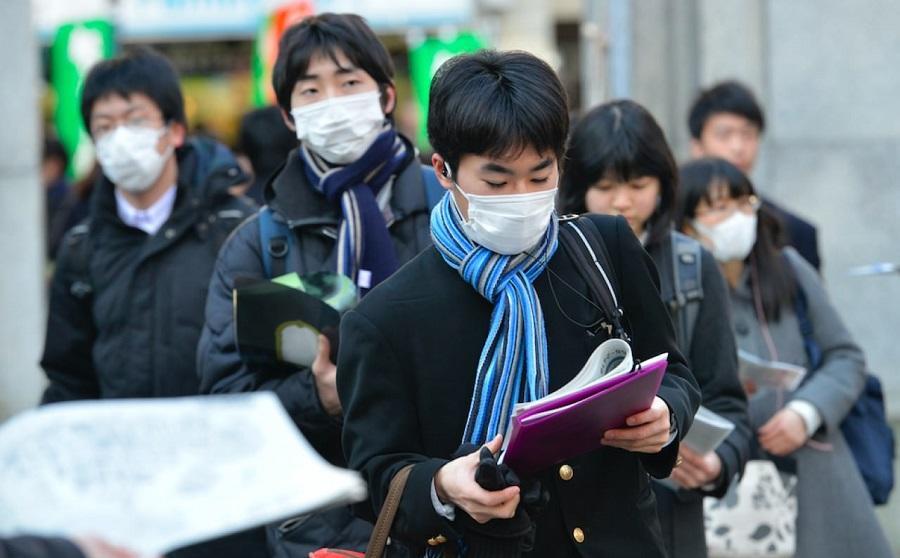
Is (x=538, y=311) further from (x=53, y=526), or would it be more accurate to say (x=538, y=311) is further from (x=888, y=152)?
(x=888, y=152)

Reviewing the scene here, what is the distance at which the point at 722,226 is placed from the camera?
17.0ft

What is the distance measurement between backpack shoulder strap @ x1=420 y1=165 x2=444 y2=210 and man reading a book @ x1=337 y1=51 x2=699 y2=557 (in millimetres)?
933

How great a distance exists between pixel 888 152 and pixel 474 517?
6.54 metres

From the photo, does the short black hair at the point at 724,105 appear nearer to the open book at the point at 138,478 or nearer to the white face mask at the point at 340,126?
the white face mask at the point at 340,126

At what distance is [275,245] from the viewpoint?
4.13 meters

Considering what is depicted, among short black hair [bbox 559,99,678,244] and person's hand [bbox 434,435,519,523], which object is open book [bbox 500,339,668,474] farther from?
short black hair [bbox 559,99,678,244]

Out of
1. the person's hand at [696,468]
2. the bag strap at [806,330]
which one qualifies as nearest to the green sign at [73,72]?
the bag strap at [806,330]

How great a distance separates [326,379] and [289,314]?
0.66ft

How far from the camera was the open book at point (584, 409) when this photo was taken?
2768 millimetres

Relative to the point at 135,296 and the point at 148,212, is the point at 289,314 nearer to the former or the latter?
the point at 135,296

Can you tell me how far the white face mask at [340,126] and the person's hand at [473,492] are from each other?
4.94ft

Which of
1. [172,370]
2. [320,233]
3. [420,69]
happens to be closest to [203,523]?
[320,233]

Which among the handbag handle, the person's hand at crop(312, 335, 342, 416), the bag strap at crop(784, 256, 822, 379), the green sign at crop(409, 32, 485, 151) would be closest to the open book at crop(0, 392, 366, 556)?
the handbag handle

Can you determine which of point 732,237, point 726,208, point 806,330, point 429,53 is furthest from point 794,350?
point 429,53
